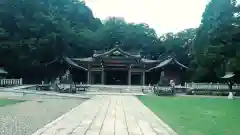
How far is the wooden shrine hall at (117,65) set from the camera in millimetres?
33531

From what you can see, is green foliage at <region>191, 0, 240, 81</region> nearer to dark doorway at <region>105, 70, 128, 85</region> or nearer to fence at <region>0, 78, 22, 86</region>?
dark doorway at <region>105, 70, 128, 85</region>

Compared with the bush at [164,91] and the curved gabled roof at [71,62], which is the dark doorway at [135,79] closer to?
the curved gabled roof at [71,62]

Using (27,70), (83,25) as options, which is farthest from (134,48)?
(27,70)

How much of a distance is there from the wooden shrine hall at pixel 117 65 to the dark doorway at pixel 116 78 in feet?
1.64

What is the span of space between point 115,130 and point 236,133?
9.50 ft

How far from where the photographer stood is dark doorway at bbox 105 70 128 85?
36.3 m

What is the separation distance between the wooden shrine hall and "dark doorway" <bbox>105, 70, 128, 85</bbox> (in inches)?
19.7

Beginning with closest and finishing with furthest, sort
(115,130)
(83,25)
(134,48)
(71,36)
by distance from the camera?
1. (115,130)
2. (71,36)
3. (134,48)
4. (83,25)

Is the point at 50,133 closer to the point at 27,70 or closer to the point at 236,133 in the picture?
the point at 236,133

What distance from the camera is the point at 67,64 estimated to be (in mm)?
33375

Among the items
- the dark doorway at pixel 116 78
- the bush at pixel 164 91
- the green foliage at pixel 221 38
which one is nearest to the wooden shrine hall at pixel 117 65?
the dark doorway at pixel 116 78

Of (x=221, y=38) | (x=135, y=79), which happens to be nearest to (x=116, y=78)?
(x=135, y=79)

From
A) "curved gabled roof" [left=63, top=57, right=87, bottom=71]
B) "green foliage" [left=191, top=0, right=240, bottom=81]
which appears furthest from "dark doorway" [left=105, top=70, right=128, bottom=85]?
"green foliage" [left=191, top=0, right=240, bottom=81]

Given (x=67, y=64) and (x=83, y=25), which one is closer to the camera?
(x=67, y=64)
